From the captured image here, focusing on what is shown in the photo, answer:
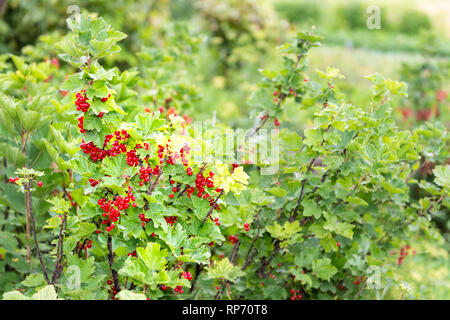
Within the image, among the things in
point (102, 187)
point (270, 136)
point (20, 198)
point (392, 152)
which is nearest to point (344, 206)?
point (392, 152)

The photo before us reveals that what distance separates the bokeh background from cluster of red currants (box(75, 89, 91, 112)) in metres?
1.15

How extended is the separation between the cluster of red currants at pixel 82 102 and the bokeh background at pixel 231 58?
1.15 metres

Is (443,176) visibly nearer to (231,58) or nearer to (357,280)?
(357,280)

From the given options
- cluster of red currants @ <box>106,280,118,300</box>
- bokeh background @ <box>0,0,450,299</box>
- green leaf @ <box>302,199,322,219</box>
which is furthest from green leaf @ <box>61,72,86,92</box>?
bokeh background @ <box>0,0,450,299</box>

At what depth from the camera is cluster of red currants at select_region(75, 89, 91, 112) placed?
4.71 feet

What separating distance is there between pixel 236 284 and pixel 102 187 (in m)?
0.88

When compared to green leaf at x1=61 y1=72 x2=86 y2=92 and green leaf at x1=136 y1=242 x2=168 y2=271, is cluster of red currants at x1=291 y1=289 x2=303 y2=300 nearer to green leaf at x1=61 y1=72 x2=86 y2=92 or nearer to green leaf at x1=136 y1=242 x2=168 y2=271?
green leaf at x1=136 y1=242 x2=168 y2=271

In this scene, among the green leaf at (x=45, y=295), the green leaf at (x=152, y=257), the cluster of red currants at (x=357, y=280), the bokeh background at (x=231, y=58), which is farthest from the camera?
the bokeh background at (x=231, y=58)

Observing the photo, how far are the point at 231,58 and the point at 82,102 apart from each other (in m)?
5.61

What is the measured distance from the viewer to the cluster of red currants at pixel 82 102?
1.44 m

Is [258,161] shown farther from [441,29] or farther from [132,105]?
[441,29]

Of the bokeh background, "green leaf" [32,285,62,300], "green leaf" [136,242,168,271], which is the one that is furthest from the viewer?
the bokeh background

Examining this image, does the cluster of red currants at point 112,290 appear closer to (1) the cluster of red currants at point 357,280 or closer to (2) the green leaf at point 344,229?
(2) the green leaf at point 344,229

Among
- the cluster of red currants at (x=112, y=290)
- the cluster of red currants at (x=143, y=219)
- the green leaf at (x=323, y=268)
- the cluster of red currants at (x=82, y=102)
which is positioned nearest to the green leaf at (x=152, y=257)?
the cluster of red currants at (x=143, y=219)
